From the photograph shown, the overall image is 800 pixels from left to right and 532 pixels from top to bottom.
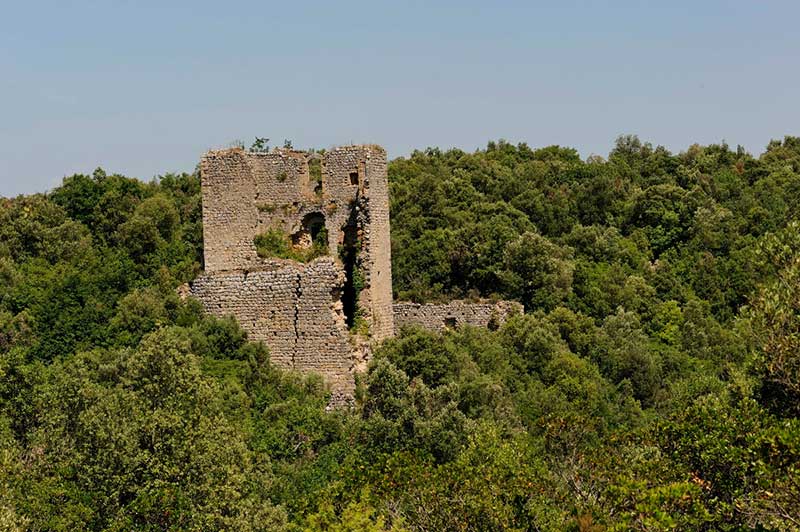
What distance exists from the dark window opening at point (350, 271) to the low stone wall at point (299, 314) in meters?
1.13

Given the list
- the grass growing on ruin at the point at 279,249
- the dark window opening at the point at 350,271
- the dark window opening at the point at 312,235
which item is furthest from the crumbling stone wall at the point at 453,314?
the grass growing on ruin at the point at 279,249

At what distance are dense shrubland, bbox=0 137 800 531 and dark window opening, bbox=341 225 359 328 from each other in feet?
4.39

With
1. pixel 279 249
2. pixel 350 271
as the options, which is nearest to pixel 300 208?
pixel 279 249

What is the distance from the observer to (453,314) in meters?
37.0

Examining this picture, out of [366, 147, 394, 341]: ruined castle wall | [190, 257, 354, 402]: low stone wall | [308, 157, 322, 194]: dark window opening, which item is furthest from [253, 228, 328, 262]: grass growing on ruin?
[308, 157, 322, 194]: dark window opening

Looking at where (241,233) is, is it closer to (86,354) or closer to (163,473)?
(86,354)

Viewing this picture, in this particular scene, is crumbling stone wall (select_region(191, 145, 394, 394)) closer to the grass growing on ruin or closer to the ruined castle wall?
the ruined castle wall

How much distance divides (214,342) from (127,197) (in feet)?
35.7

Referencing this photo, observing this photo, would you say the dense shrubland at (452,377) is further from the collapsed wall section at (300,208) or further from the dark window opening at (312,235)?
the dark window opening at (312,235)

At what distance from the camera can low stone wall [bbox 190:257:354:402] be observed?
29.6 metres

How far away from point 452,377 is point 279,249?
4.48 m

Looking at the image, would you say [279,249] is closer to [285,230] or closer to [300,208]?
[285,230]

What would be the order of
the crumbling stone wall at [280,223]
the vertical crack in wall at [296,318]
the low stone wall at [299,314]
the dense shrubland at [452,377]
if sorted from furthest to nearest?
the crumbling stone wall at [280,223] < the vertical crack in wall at [296,318] < the low stone wall at [299,314] < the dense shrubland at [452,377]

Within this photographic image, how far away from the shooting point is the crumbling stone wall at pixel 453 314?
36.8 m
